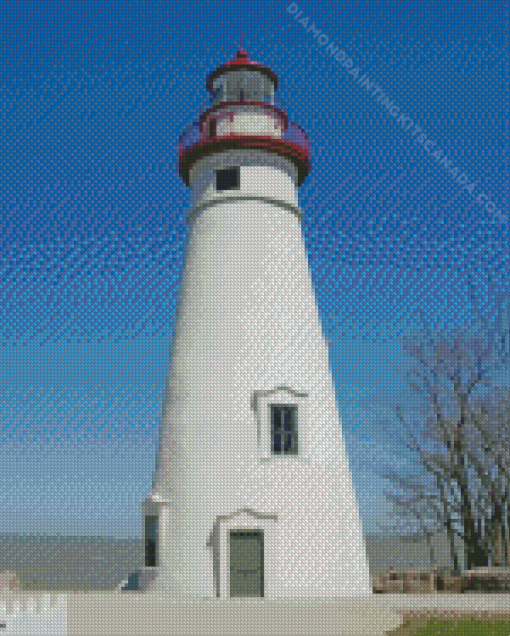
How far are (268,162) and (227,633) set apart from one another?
12.6m

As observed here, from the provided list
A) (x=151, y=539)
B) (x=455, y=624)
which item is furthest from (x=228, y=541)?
(x=455, y=624)

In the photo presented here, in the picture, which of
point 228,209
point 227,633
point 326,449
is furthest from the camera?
point 228,209

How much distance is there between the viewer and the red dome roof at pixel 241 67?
21.5 m

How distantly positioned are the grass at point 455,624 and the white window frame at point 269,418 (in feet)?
14.8

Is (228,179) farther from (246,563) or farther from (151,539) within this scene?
(246,563)

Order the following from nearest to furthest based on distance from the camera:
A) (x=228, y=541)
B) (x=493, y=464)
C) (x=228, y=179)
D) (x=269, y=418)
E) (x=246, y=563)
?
(x=246, y=563), (x=228, y=541), (x=269, y=418), (x=228, y=179), (x=493, y=464)

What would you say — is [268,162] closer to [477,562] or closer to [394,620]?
[394,620]

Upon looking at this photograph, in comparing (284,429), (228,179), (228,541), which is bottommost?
(228,541)

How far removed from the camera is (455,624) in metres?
15.1

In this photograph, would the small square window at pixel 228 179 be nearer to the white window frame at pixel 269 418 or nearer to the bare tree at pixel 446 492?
the white window frame at pixel 269 418

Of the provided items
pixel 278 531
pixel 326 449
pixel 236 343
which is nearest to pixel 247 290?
pixel 236 343

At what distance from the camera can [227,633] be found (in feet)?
49.4

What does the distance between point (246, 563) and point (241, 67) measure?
14.6 metres

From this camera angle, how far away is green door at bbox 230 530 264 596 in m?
16.6
